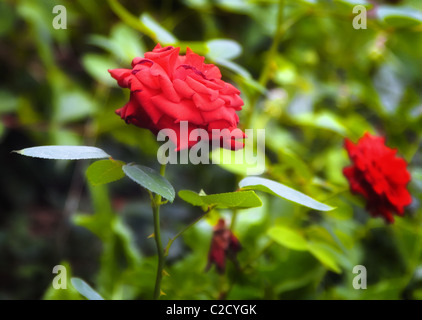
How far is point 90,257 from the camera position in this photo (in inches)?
42.8

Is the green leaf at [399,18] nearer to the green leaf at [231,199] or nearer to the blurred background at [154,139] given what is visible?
the blurred background at [154,139]

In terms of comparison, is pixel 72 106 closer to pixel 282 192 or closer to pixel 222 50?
pixel 222 50

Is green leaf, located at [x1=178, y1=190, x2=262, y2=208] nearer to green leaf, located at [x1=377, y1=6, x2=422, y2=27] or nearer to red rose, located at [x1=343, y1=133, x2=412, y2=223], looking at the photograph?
red rose, located at [x1=343, y1=133, x2=412, y2=223]

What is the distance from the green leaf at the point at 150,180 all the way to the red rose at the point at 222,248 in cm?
25

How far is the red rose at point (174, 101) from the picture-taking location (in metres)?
0.37

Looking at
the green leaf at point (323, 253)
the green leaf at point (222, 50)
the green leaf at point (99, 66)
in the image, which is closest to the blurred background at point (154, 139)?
the green leaf at point (99, 66)

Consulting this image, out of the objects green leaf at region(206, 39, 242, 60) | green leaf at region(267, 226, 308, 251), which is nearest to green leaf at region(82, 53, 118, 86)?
green leaf at region(206, 39, 242, 60)

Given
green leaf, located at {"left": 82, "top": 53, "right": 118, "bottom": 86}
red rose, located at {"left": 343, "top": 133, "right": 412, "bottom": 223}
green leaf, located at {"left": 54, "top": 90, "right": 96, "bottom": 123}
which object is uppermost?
green leaf, located at {"left": 82, "top": 53, "right": 118, "bottom": 86}

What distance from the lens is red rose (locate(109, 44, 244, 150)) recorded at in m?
0.37

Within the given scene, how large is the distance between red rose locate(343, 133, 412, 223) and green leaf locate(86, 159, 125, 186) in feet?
0.96

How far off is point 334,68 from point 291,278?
760 mm

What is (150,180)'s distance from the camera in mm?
374
